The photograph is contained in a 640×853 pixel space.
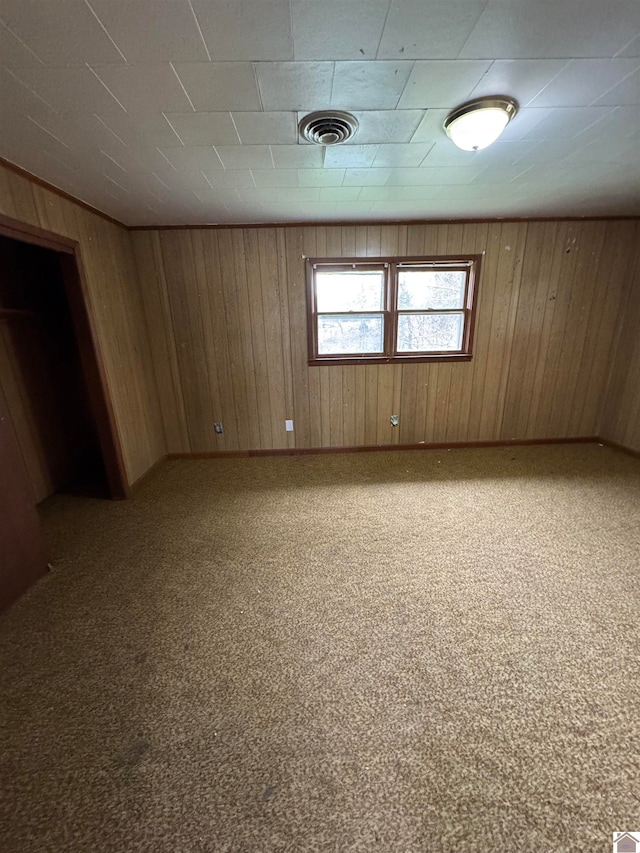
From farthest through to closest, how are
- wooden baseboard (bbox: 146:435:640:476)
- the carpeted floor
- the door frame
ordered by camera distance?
1. wooden baseboard (bbox: 146:435:640:476)
2. the door frame
3. the carpeted floor

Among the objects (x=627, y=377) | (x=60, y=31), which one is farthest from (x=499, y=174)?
(x=627, y=377)

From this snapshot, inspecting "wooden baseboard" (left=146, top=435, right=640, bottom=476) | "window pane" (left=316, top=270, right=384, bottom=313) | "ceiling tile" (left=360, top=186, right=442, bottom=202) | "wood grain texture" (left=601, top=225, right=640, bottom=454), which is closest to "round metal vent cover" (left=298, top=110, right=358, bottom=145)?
"ceiling tile" (left=360, top=186, right=442, bottom=202)

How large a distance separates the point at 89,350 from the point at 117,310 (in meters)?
0.55

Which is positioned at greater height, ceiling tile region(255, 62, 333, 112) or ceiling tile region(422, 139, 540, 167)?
ceiling tile region(422, 139, 540, 167)

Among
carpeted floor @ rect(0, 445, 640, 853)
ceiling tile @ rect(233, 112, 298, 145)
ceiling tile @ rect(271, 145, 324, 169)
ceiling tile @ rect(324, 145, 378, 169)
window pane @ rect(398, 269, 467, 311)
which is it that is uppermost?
ceiling tile @ rect(324, 145, 378, 169)

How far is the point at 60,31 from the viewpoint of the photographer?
1090mm

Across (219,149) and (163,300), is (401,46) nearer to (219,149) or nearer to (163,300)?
(219,149)

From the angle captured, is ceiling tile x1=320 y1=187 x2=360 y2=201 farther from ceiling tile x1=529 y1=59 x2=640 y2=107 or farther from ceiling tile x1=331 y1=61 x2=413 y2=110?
ceiling tile x1=529 y1=59 x2=640 y2=107

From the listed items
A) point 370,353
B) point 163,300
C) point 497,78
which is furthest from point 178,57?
point 370,353

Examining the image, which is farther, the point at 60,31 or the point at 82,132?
the point at 82,132

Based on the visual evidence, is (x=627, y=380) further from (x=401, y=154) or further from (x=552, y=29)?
(x=552, y=29)

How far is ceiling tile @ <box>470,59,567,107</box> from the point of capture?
1295 mm

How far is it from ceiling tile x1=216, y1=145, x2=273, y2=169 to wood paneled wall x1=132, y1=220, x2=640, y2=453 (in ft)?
4.13

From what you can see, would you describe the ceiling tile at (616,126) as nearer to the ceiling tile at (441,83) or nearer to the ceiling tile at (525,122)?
the ceiling tile at (525,122)
